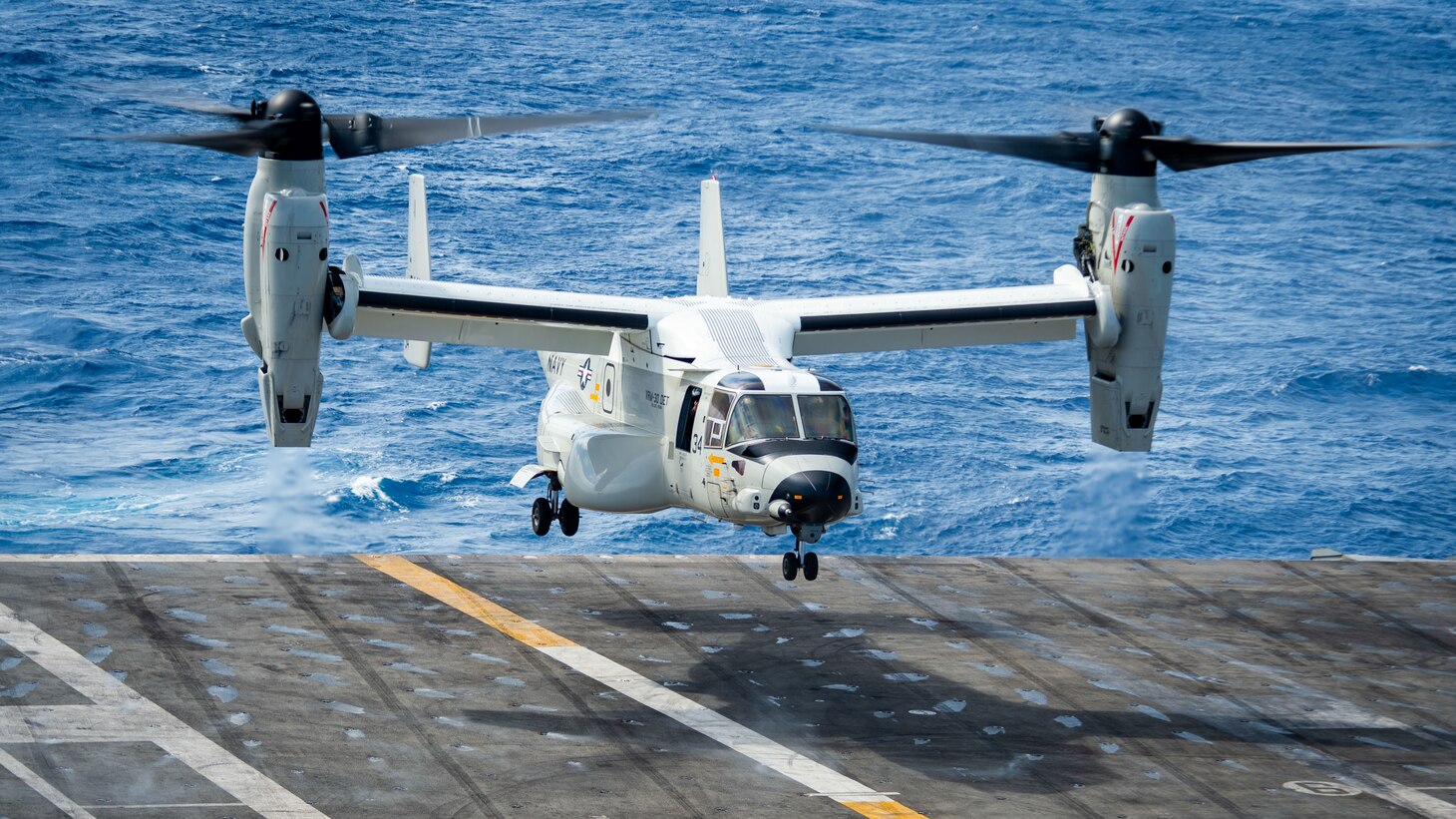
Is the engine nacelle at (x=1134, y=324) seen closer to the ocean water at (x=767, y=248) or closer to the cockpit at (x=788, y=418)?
the cockpit at (x=788, y=418)

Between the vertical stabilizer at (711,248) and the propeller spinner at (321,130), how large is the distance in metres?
6.80

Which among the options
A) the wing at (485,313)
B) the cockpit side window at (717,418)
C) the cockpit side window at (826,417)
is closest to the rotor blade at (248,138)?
the wing at (485,313)

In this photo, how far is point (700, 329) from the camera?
25.1 meters

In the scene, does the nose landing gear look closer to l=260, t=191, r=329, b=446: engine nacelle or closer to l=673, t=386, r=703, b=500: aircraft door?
l=673, t=386, r=703, b=500: aircraft door

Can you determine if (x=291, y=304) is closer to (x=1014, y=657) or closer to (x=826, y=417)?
(x=826, y=417)

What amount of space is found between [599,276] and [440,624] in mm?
35526

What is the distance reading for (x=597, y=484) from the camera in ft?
84.2

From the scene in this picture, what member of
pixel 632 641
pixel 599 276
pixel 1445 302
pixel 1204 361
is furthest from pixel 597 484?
pixel 1445 302

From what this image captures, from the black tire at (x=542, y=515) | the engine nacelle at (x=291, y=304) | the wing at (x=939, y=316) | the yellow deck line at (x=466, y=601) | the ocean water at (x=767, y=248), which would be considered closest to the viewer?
the engine nacelle at (x=291, y=304)

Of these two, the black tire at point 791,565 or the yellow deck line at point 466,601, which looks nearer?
the black tire at point 791,565

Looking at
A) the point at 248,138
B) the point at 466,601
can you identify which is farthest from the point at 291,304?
the point at 466,601

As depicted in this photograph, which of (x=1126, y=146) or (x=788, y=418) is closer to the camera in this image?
(x=788, y=418)

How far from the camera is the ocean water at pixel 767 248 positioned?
53.9 metres

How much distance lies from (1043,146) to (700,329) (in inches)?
245
